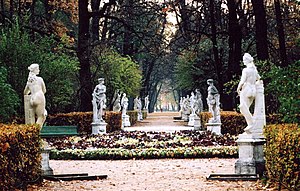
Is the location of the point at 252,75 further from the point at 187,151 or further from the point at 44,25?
the point at 44,25

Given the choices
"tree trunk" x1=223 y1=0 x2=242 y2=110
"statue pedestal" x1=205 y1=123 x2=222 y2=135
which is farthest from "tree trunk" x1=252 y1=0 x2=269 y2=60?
"tree trunk" x1=223 y1=0 x2=242 y2=110

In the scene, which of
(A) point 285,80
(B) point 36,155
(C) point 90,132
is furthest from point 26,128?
(C) point 90,132

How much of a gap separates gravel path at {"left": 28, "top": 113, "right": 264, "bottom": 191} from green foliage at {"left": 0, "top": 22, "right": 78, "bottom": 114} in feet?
21.3

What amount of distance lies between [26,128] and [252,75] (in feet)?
14.9

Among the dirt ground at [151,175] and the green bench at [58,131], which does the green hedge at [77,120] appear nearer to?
the green bench at [58,131]

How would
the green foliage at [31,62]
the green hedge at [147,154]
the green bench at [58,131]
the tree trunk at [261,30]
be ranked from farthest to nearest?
the green foliage at [31,62]
the green bench at [58,131]
the tree trunk at [261,30]
the green hedge at [147,154]

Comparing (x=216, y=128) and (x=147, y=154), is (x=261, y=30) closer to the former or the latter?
(x=216, y=128)

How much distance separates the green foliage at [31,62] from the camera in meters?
20.6

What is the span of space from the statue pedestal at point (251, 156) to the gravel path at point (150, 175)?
76 centimetres

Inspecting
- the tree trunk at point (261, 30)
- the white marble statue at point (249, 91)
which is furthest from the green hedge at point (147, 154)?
the tree trunk at point (261, 30)

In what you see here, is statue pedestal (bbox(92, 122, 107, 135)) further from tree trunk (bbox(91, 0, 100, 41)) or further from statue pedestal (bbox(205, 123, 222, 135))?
tree trunk (bbox(91, 0, 100, 41))

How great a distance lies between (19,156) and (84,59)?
17.8m

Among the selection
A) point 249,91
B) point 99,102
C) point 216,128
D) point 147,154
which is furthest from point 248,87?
point 99,102

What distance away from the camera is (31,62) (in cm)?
2095
